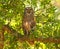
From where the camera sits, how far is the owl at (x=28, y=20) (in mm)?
5112

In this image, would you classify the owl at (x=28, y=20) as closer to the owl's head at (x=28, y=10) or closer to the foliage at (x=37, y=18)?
the owl's head at (x=28, y=10)

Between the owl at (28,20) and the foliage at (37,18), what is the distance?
0.49 ft

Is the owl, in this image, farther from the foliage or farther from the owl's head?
the foliage

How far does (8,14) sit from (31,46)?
85 centimetres

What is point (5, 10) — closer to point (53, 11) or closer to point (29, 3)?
point (29, 3)

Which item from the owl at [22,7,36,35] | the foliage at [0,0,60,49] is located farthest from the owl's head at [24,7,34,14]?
the foliage at [0,0,60,49]

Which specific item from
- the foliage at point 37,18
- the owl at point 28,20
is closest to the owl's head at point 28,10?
the owl at point 28,20

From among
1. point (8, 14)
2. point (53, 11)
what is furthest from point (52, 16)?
point (8, 14)

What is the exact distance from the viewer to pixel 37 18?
4.86m

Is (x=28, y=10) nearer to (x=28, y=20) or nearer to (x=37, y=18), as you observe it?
(x=28, y=20)

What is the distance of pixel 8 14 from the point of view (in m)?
4.63

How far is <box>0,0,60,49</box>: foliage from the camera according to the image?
14.8 feet

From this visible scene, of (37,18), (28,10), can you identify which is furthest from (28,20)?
(37,18)

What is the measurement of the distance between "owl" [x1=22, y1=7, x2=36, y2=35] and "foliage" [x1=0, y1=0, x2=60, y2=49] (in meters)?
0.15
